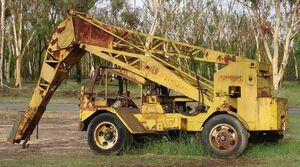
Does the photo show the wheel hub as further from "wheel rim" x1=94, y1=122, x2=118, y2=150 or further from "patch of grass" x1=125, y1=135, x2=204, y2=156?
"patch of grass" x1=125, y1=135, x2=204, y2=156

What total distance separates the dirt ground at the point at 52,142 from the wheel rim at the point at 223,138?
3.05 m

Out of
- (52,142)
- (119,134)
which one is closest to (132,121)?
(119,134)

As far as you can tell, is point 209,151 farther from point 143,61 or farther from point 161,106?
point 143,61

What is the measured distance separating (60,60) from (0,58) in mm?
40990

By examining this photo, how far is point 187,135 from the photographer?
558 inches

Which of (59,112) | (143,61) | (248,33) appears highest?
(248,33)

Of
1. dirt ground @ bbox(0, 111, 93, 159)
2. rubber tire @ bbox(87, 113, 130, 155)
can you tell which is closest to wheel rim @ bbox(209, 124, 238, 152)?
rubber tire @ bbox(87, 113, 130, 155)

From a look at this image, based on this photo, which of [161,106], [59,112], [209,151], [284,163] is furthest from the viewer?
[59,112]

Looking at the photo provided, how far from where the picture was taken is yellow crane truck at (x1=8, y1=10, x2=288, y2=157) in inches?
514

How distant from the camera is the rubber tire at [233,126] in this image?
12.9 metres

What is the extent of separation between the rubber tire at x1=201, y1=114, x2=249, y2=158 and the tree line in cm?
3352

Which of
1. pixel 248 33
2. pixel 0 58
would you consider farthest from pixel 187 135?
pixel 248 33

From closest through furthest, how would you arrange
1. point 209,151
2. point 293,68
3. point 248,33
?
1. point 209,151
2. point 248,33
3. point 293,68

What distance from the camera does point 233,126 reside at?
13.0 m
